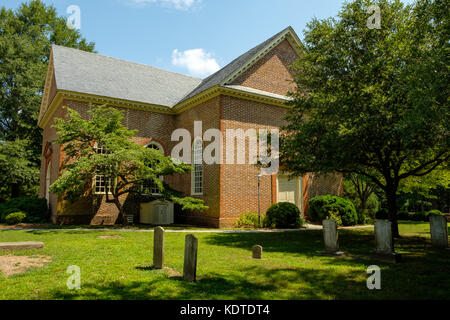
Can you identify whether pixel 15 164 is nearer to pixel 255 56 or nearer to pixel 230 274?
pixel 255 56

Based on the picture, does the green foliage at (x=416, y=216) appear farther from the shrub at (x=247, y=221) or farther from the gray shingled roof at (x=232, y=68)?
the gray shingled roof at (x=232, y=68)

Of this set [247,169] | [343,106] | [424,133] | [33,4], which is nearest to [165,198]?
[247,169]

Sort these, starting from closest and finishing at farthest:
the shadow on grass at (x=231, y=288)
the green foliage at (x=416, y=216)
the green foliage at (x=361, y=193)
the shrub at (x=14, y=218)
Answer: the shadow on grass at (x=231, y=288) → the shrub at (x=14, y=218) → the green foliage at (x=361, y=193) → the green foliage at (x=416, y=216)

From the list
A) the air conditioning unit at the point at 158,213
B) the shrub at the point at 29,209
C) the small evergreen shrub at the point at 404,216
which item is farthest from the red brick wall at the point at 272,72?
the small evergreen shrub at the point at 404,216

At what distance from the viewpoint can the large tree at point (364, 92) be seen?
33.3 ft

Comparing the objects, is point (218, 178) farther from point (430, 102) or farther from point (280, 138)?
point (430, 102)

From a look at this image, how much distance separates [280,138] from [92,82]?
12.4m

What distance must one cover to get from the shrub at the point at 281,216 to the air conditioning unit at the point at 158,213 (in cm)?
556

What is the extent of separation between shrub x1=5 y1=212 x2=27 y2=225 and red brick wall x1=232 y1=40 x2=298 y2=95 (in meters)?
13.4

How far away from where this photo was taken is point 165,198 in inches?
674

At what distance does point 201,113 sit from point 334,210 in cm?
930

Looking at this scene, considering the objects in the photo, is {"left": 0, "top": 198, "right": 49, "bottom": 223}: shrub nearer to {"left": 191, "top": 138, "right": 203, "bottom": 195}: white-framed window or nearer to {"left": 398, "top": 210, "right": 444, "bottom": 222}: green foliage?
{"left": 191, "top": 138, "right": 203, "bottom": 195}: white-framed window

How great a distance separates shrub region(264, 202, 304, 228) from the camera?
16.8m

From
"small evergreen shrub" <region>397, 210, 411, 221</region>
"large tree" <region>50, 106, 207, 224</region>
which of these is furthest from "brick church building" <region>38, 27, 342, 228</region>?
"small evergreen shrub" <region>397, 210, 411, 221</region>
